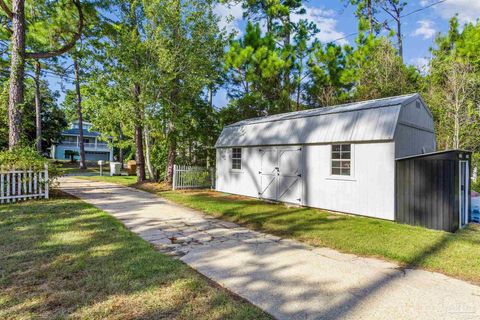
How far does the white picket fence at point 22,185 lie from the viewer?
772 centimetres

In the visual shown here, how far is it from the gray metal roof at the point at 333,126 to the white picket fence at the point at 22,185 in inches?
260

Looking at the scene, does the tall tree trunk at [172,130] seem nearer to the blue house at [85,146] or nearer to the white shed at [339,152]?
the white shed at [339,152]

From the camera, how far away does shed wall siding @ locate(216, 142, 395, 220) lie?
690cm

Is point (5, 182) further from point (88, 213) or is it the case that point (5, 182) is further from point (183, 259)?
point (183, 259)

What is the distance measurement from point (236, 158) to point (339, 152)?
470cm

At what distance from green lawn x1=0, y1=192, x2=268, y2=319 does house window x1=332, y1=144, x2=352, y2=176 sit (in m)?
5.56

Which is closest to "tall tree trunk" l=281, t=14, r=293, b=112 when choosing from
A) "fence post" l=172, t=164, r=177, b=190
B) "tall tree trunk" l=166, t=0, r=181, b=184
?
"tall tree trunk" l=166, t=0, r=181, b=184

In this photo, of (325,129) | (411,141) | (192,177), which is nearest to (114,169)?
(192,177)

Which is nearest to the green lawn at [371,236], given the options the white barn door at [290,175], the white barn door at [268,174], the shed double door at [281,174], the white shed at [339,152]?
the white shed at [339,152]

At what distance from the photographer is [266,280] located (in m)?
3.45

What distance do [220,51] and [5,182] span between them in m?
9.64

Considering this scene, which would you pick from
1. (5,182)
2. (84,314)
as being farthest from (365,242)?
(5,182)

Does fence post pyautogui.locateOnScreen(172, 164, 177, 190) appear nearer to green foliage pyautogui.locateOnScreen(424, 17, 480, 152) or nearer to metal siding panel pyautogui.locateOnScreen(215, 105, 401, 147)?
metal siding panel pyautogui.locateOnScreen(215, 105, 401, 147)

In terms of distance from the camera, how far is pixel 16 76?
9.08 meters
